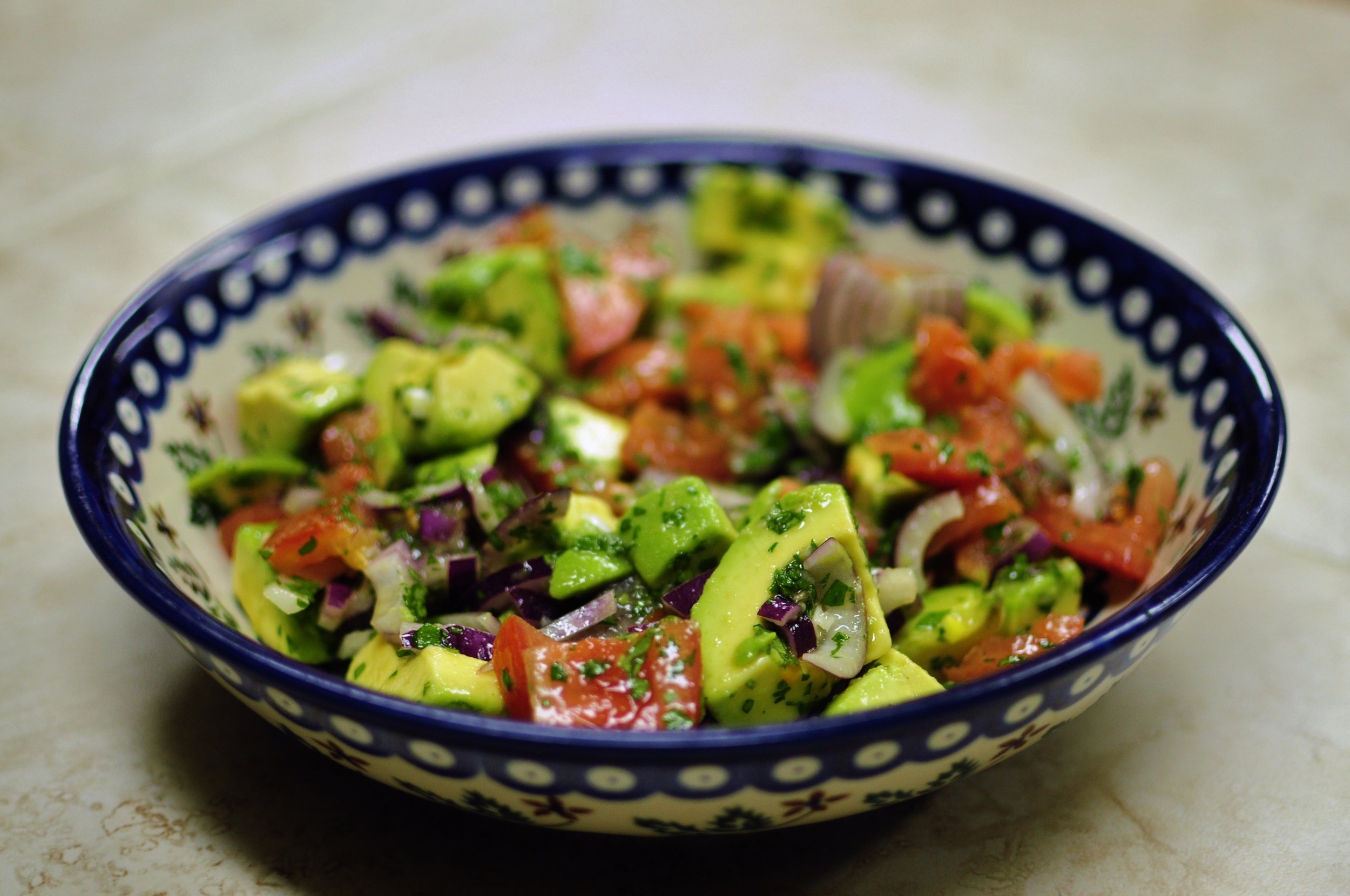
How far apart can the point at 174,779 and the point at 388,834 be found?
329 mm

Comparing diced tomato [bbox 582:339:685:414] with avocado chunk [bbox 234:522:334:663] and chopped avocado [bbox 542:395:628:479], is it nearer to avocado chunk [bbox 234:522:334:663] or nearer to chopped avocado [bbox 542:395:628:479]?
chopped avocado [bbox 542:395:628:479]

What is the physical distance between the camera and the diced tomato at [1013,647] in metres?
1.51

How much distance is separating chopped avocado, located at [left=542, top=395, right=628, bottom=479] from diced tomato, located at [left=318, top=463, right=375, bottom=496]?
275 millimetres

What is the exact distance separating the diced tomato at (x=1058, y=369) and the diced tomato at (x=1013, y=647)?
0.54 metres

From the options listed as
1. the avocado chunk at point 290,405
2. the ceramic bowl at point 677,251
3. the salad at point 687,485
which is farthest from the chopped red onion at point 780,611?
the avocado chunk at point 290,405

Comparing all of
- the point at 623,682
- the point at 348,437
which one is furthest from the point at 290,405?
the point at 623,682

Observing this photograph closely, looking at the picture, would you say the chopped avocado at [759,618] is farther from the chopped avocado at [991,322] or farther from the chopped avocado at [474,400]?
the chopped avocado at [991,322]

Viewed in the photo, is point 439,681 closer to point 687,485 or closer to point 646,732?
point 646,732

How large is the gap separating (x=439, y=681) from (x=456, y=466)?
49cm

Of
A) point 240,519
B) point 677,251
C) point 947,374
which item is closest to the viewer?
point 240,519

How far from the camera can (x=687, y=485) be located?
1.54 m

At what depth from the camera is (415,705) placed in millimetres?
1156

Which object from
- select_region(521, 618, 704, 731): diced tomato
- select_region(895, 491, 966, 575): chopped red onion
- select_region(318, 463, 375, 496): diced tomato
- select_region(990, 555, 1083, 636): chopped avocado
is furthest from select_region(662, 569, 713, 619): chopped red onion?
Result: select_region(318, 463, 375, 496): diced tomato

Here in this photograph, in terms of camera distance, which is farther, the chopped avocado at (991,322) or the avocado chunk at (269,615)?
the chopped avocado at (991,322)
